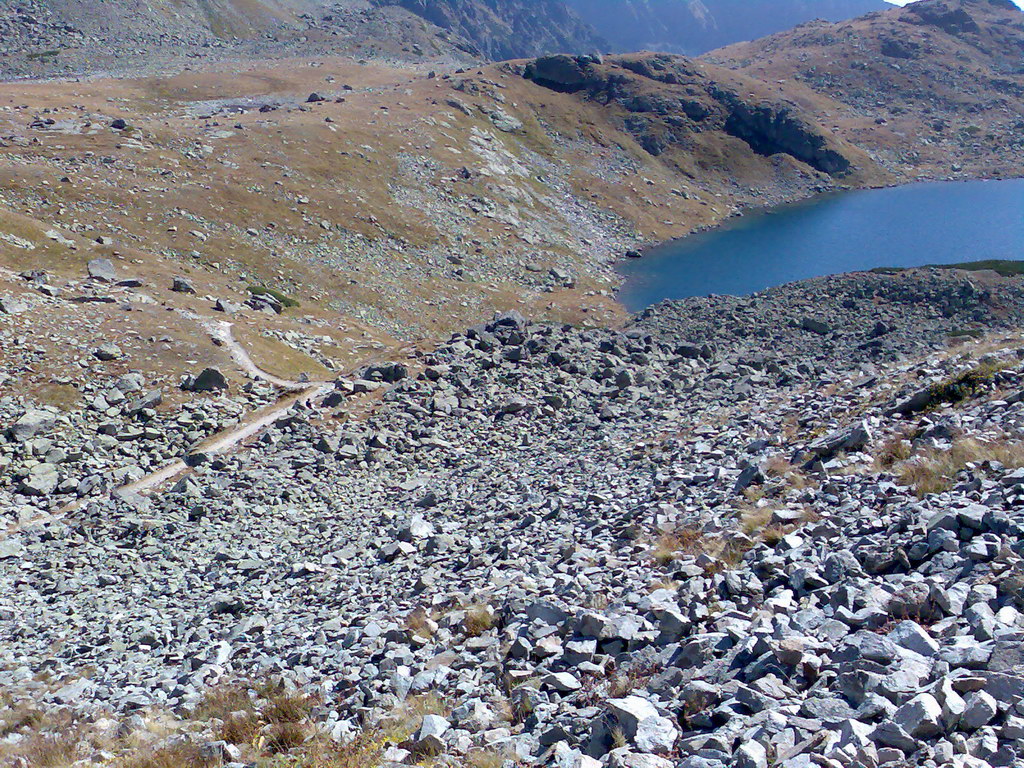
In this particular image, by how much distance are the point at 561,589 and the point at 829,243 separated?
346 feet

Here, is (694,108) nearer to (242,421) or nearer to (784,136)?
(784,136)

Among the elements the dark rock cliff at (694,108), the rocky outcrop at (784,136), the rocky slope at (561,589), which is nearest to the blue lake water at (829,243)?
the rocky outcrop at (784,136)

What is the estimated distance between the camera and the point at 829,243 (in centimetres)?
10800

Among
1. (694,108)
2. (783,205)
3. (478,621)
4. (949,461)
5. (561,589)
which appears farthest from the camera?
(694,108)

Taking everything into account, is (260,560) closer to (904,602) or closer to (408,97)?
(904,602)

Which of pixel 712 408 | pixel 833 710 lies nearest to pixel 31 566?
pixel 833 710

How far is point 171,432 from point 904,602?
31903 mm

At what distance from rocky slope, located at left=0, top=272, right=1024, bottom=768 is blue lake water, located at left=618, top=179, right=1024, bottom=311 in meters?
57.1

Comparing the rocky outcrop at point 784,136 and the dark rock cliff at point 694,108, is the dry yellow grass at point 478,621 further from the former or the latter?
the rocky outcrop at point 784,136

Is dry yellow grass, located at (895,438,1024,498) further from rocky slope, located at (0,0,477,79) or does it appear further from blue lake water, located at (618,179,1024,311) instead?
rocky slope, located at (0,0,477,79)

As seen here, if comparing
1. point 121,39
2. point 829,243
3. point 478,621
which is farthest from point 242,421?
point 121,39

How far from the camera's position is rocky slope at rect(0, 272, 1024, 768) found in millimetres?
9523

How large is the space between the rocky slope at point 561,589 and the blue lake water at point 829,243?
2249 inches

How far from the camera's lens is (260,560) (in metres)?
24.5
